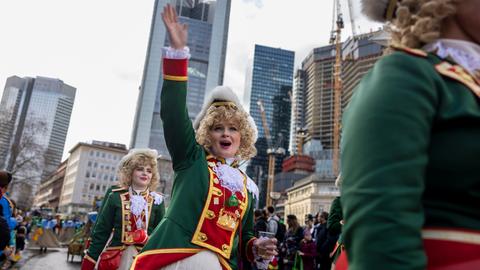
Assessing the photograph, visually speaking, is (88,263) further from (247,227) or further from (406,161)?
(406,161)

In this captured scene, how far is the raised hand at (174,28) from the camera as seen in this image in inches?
83.0

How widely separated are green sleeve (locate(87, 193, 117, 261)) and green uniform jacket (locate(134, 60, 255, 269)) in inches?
91.4

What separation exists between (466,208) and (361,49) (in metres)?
120

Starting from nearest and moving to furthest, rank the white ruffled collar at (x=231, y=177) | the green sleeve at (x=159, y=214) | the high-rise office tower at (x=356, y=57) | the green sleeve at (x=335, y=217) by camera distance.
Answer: the white ruffled collar at (x=231, y=177) → the green sleeve at (x=159, y=214) → the green sleeve at (x=335, y=217) → the high-rise office tower at (x=356, y=57)

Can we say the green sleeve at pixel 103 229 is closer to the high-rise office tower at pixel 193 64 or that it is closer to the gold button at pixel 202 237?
the gold button at pixel 202 237

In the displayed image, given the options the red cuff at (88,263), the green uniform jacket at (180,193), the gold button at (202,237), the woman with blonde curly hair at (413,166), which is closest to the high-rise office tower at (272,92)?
the red cuff at (88,263)

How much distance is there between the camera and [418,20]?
120 cm

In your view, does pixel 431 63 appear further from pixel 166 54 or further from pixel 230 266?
pixel 230 266

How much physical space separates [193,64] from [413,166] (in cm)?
12683

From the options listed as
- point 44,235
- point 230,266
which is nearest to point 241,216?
point 230,266

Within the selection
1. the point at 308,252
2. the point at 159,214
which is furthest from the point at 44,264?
the point at 159,214

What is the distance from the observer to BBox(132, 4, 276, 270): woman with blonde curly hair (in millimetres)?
2229

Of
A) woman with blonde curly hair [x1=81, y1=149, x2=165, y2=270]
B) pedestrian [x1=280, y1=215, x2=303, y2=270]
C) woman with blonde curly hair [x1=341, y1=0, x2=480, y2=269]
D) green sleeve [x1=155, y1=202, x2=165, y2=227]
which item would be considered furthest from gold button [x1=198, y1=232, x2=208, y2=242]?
pedestrian [x1=280, y1=215, x2=303, y2=270]

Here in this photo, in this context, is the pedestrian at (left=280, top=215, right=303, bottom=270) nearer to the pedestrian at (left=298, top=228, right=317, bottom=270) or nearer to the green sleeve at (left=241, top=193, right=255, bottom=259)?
the pedestrian at (left=298, top=228, right=317, bottom=270)
